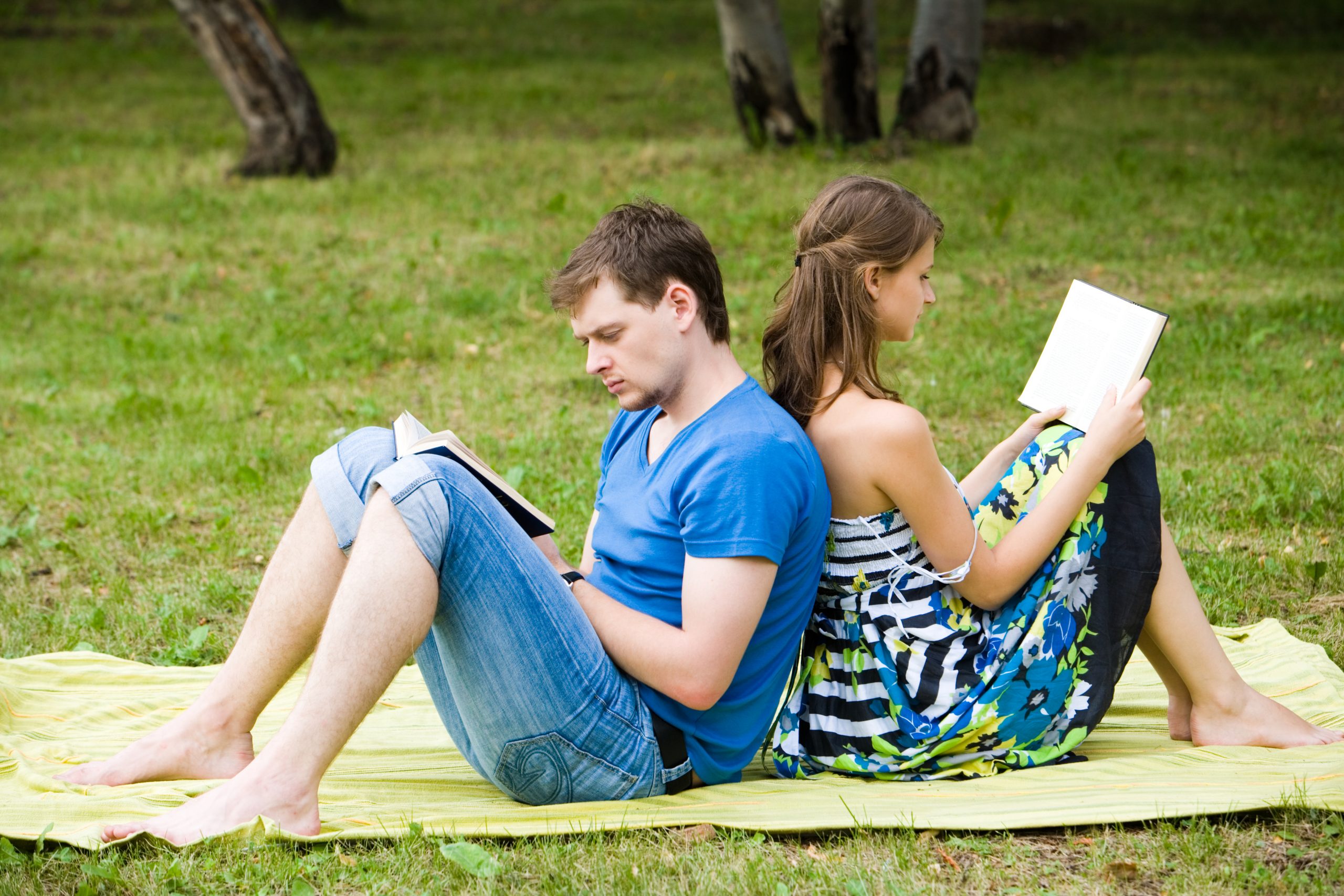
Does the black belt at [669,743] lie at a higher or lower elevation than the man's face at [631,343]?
lower

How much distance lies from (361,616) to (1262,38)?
2001cm

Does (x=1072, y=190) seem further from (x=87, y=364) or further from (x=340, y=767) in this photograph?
(x=340, y=767)

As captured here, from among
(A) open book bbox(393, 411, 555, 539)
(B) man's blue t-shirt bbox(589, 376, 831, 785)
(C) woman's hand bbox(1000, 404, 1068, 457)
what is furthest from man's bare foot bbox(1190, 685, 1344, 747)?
(A) open book bbox(393, 411, 555, 539)

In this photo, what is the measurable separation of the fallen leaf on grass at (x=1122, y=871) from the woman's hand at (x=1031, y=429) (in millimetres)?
964

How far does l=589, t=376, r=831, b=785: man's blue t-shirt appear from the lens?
2467 millimetres

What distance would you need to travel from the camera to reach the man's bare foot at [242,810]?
99.8 inches

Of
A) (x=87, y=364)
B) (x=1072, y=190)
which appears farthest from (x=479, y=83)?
(x=87, y=364)

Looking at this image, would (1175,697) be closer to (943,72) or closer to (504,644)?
(504,644)

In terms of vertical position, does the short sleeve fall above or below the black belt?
above

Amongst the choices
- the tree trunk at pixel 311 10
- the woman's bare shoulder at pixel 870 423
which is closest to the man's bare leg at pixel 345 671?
the woman's bare shoulder at pixel 870 423

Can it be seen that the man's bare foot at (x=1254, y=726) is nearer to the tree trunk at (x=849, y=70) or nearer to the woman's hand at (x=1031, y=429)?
the woman's hand at (x=1031, y=429)

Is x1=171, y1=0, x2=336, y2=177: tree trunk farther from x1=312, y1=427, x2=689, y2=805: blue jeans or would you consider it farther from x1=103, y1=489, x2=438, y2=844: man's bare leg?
x1=103, y1=489, x2=438, y2=844: man's bare leg

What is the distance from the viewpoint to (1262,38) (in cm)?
1903

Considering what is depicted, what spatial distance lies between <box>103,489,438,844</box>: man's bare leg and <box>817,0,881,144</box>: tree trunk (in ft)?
31.6
